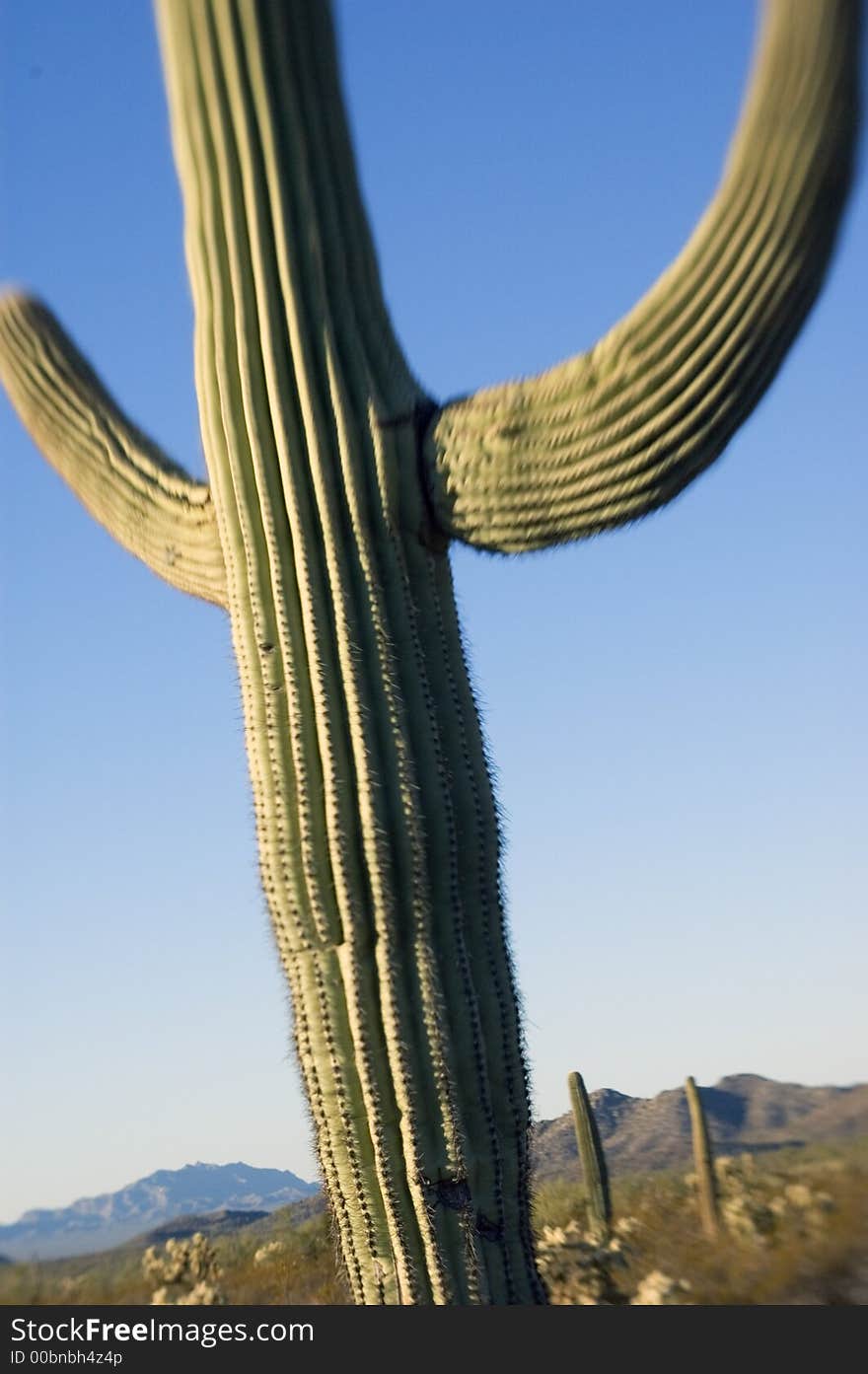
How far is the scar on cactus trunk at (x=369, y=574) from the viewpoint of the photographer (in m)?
4.48

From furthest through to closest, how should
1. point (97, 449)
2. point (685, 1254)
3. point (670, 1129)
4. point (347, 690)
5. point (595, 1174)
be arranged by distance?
point (670, 1129)
point (595, 1174)
point (685, 1254)
point (97, 449)
point (347, 690)

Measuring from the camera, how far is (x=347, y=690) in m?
4.64

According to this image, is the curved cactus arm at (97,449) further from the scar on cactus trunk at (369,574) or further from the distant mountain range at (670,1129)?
the distant mountain range at (670,1129)

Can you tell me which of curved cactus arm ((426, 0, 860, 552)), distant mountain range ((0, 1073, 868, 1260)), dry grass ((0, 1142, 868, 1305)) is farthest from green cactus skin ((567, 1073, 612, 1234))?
curved cactus arm ((426, 0, 860, 552))

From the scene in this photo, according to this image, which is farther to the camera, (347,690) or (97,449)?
(97,449)

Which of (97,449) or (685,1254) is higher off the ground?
(97,449)

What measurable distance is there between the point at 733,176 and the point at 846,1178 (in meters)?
8.00

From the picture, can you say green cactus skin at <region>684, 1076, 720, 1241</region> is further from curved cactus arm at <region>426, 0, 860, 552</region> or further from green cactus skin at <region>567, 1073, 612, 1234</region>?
curved cactus arm at <region>426, 0, 860, 552</region>

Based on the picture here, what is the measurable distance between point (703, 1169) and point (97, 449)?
22.6 ft

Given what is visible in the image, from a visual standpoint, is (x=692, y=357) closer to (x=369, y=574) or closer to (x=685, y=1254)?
(x=369, y=574)

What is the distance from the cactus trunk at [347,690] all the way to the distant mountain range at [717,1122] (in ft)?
31.7

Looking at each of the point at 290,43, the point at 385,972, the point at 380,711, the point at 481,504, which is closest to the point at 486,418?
the point at 481,504

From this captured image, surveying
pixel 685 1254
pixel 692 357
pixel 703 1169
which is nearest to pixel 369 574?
pixel 692 357

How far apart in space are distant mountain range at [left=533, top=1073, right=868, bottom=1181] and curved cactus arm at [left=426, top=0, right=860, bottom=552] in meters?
10.3
